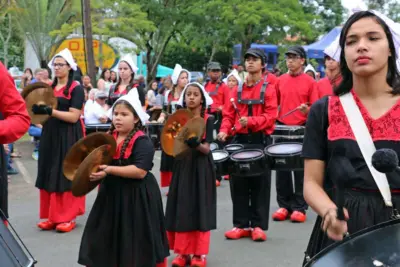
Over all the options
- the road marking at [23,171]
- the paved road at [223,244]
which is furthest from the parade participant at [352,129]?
the road marking at [23,171]

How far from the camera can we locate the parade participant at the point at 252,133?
22.1ft

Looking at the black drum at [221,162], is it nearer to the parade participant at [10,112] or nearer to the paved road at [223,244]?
the paved road at [223,244]

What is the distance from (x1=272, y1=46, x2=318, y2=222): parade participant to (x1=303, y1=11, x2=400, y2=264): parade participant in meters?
5.00

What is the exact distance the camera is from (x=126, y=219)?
488 cm

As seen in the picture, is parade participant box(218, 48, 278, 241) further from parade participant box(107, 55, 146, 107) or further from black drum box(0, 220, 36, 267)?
black drum box(0, 220, 36, 267)

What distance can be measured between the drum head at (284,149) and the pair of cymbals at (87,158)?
235cm

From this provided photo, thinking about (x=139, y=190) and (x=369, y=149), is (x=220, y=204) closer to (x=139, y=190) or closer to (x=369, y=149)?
(x=139, y=190)

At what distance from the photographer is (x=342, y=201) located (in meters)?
2.38

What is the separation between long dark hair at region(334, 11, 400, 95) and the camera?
2.68m

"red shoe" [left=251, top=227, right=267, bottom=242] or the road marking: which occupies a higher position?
"red shoe" [left=251, top=227, right=267, bottom=242]

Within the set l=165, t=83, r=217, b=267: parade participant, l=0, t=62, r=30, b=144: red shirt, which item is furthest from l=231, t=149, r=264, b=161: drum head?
l=0, t=62, r=30, b=144: red shirt

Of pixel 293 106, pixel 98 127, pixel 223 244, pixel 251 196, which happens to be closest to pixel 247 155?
pixel 251 196

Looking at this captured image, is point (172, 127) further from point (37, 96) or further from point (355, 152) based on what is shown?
point (355, 152)

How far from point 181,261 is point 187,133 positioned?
1247mm
